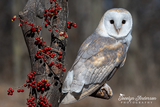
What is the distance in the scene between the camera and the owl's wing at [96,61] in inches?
61.5

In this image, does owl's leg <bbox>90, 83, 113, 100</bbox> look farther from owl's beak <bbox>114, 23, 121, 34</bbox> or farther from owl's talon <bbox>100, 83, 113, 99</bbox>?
owl's beak <bbox>114, 23, 121, 34</bbox>

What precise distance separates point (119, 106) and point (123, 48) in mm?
2723

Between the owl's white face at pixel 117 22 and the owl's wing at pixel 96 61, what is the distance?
9cm

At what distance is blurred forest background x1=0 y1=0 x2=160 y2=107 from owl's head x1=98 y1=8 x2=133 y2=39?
2877 millimetres

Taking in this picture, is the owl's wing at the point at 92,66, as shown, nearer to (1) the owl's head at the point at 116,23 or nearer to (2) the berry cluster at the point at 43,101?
(1) the owl's head at the point at 116,23

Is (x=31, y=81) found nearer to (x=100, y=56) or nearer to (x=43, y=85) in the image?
(x=43, y=85)

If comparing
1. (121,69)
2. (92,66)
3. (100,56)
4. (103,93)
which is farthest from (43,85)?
(121,69)

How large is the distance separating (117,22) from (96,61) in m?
0.36

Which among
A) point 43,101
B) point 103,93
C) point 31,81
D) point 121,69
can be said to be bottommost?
point 121,69

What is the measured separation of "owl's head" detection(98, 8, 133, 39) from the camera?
5.03 ft

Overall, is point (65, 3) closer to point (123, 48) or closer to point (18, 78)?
point (123, 48)

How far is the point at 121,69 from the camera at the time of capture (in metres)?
5.59

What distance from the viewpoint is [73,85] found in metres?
1.51

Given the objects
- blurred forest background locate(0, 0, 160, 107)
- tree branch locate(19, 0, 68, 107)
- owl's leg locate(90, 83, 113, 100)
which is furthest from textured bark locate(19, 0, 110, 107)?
blurred forest background locate(0, 0, 160, 107)
